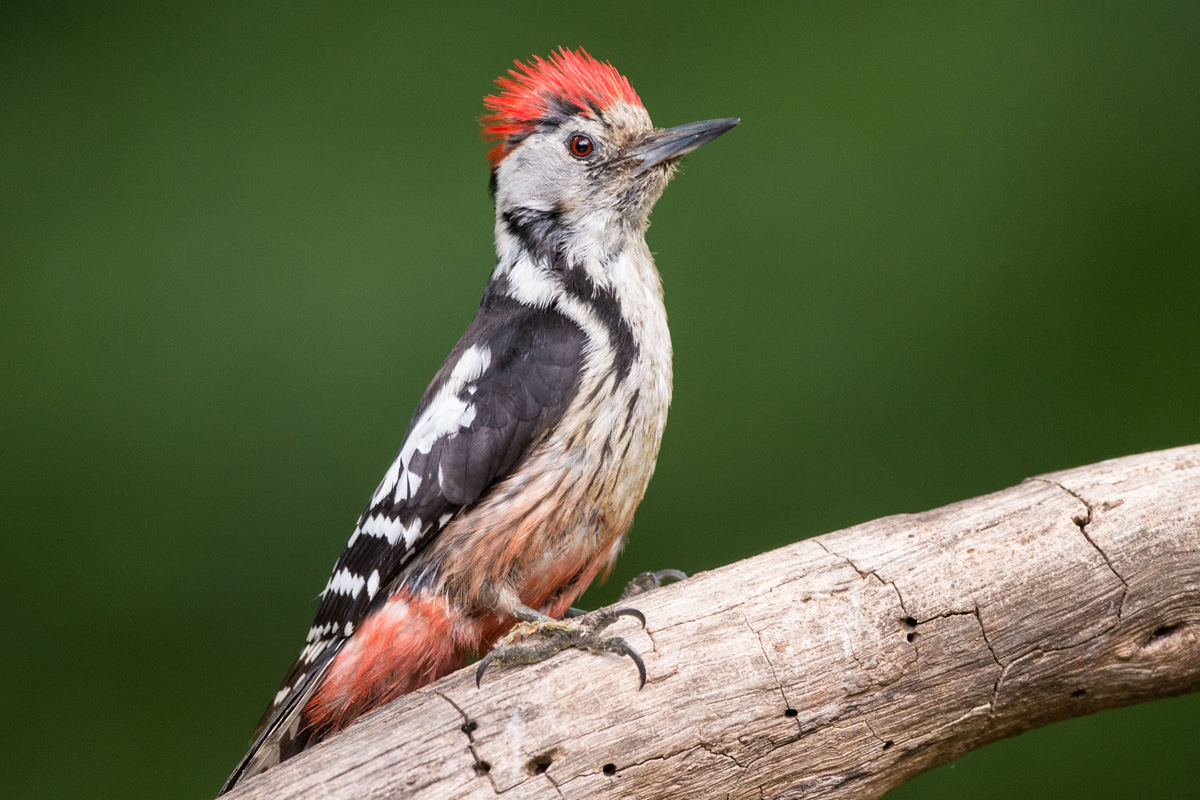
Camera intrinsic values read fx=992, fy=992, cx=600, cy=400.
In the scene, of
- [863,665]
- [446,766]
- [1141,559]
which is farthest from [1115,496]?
[446,766]

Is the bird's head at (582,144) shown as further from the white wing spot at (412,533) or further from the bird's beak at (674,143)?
the white wing spot at (412,533)

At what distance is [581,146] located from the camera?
6.93 ft

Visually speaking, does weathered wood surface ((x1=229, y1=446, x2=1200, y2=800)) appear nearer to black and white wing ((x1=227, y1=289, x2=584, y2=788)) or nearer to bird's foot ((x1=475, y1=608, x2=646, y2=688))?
bird's foot ((x1=475, y1=608, x2=646, y2=688))

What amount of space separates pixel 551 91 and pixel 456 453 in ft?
2.72

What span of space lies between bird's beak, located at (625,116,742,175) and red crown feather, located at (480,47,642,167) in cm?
13

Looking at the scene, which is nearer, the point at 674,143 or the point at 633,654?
the point at 633,654

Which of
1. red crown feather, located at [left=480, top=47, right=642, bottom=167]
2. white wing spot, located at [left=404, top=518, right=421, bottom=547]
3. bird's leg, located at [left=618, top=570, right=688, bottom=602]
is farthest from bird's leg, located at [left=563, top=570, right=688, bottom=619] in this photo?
red crown feather, located at [left=480, top=47, right=642, bottom=167]

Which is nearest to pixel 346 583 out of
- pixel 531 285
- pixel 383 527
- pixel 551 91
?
pixel 383 527

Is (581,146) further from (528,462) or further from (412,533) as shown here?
(412,533)

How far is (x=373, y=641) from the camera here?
189cm

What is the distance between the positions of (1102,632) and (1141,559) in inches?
6.4

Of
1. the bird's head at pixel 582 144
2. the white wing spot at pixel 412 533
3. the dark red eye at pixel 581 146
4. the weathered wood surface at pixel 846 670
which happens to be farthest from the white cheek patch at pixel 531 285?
the weathered wood surface at pixel 846 670

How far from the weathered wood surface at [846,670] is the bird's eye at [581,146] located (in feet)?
3.02

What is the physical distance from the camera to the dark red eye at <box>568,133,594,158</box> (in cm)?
211
